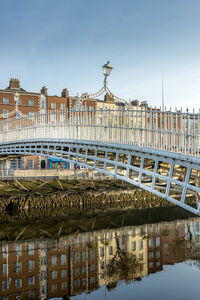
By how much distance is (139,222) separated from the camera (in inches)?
950

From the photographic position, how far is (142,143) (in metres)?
12.6

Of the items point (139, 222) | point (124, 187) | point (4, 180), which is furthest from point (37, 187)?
point (139, 222)

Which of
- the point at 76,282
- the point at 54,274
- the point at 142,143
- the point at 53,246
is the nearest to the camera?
the point at 142,143

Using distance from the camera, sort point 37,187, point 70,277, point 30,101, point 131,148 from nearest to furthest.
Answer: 1. point 131,148
2. point 70,277
3. point 37,187
4. point 30,101

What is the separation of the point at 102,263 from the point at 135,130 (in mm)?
6696

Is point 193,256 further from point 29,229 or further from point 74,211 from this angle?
point 74,211

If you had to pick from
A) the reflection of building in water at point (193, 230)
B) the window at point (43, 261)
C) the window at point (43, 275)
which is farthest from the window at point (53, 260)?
the reflection of building in water at point (193, 230)

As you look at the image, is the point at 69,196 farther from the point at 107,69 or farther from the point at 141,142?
the point at 141,142

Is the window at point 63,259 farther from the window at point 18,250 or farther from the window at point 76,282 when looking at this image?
the window at point 18,250

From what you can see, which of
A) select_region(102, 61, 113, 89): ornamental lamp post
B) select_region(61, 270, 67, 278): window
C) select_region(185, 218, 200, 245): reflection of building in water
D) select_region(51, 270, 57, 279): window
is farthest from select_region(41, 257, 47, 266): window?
select_region(102, 61, 113, 89): ornamental lamp post

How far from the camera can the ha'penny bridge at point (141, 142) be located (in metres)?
10.3

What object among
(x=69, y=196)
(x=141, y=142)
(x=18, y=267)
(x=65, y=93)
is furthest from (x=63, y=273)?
(x=65, y=93)

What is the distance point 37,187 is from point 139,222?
11.4 m

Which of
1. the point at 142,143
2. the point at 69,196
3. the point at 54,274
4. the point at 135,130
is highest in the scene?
the point at 135,130
